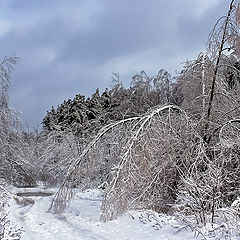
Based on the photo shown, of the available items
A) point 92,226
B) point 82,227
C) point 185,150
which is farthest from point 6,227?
point 185,150

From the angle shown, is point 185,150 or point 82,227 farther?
point 185,150

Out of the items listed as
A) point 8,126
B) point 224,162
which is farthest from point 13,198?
point 224,162

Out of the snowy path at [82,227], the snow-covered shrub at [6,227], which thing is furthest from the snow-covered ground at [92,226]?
the snow-covered shrub at [6,227]

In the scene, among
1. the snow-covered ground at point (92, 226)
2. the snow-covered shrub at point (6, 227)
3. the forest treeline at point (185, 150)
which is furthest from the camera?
the forest treeline at point (185, 150)

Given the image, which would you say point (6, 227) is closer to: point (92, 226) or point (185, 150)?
point (92, 226)

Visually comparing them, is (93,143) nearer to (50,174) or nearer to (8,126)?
(8,126)

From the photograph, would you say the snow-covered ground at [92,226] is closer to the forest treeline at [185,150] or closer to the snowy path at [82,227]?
the snowy path at [82,227]

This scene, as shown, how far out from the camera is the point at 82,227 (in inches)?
335

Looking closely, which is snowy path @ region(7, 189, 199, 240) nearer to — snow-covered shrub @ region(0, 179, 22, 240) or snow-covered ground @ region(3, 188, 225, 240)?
snow-covered ground @ region(3, 188, 225, 240)

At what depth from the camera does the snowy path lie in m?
7.19

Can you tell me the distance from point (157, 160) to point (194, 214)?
7.99 ft

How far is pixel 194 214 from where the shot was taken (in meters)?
7.04

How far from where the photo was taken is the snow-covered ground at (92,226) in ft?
23.4

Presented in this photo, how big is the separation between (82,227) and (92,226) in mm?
246
